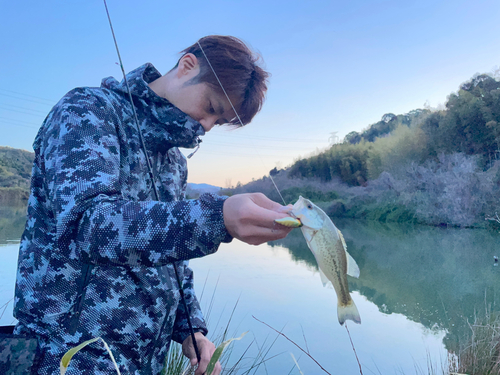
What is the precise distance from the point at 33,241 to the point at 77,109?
47 cm

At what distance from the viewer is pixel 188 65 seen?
1508 millimetres

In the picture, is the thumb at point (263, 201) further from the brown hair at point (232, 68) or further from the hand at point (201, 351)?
the hand at point (201, 351)

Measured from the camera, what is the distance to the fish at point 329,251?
1.36 meters

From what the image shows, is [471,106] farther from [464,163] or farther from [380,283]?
[380,283]

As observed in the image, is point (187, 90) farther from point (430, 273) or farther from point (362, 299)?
point (430, 273)

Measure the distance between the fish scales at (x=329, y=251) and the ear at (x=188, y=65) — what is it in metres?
0.73

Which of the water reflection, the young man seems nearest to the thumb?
the young man

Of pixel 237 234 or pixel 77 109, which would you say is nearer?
pixel 237 234

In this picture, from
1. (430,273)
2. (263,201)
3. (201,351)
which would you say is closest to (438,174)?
(430,273)

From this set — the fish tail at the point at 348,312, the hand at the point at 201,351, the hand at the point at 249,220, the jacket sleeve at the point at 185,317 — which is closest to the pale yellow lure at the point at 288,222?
the hand at the point at 249,220

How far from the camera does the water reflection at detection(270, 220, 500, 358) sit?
7703 mm

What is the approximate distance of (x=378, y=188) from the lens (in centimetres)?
2747

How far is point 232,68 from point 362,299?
8.66 metres

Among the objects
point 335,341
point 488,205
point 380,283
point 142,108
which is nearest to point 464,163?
point 488,205
